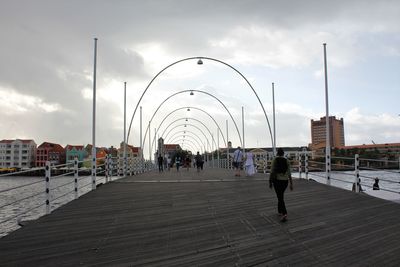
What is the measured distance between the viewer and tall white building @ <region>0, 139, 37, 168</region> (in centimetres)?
15450

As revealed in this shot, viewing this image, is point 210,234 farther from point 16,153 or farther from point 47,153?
point 16,153

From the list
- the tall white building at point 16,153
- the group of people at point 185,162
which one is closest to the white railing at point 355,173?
the group of people at point 185,162

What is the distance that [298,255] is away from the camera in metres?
5.73

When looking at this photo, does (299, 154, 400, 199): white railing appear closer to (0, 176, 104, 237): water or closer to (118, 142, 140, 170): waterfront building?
(0, 176, 104, 237): water

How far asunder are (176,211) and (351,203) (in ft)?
15.0

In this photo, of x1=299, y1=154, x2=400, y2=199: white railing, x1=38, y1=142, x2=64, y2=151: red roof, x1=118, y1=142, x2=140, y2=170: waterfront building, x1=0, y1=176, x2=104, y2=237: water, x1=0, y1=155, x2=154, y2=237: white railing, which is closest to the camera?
x1=0, y1=155, x2=154, y2=237: white railing

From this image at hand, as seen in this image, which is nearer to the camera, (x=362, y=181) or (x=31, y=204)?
(x=31, y=204)

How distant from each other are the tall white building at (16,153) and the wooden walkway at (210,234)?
514 ft

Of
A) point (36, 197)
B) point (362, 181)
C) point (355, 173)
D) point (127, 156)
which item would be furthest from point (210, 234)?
point (362, 181)

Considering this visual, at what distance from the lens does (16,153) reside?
6176 inches

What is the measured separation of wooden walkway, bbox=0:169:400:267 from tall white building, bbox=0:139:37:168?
15677 cm

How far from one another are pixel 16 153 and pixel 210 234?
16501cm

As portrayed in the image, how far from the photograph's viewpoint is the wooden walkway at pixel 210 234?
5.60 meters

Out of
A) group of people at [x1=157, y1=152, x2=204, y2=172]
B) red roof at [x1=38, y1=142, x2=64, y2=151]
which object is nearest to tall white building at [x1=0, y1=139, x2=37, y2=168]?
red roof at [x1=38, y1=142, x2=64, y2=151]
